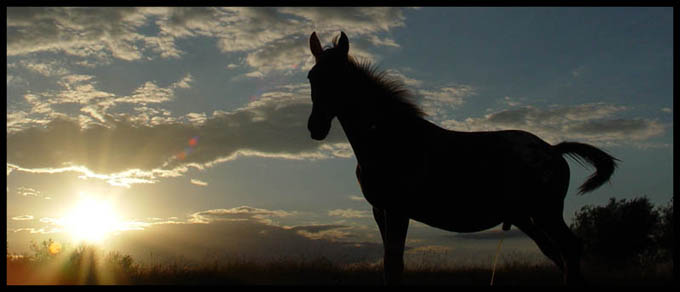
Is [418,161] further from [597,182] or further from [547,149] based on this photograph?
[597,182]

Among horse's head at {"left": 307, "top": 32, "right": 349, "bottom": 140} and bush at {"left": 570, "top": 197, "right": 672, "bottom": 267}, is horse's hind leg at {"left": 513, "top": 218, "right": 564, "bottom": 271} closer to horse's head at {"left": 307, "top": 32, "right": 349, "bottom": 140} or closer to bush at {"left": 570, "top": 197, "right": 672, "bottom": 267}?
horse's head at {"left": 307, "top": 32, "right": 349, "bottom": 140}

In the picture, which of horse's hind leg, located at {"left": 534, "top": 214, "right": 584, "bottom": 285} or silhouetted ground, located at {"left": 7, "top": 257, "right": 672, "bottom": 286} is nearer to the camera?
horse's hind leg, located at {"left": 534, "top": 214, "right": 584, "bottom": 285}

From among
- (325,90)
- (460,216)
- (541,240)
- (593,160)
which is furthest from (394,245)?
(593,160)

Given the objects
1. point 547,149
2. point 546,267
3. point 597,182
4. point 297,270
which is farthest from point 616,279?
point 297,270

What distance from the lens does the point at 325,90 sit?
20.4 feet

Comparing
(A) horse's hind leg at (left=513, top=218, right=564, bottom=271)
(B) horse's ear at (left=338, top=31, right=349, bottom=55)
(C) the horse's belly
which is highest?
(B) horse's ear at (left=338, top=31, right=349, bottom=55)

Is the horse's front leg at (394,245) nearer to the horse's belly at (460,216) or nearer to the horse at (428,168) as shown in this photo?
the horse at (428,168)

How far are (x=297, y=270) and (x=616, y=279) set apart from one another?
6.14 m

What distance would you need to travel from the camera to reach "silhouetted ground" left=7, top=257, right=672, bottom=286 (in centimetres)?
977

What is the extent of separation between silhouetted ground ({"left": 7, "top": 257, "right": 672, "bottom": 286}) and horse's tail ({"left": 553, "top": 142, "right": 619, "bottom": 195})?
94.6 inches

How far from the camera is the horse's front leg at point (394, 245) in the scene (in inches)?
245

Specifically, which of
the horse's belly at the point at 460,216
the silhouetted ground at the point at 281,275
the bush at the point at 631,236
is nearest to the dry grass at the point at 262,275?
the silhouetted ground at the point at 281,275

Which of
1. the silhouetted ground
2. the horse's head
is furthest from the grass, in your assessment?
the horse's head

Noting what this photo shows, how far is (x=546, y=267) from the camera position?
38.2 feet
